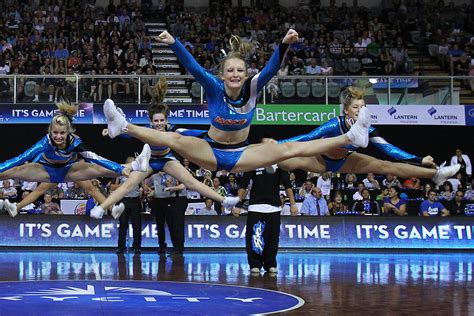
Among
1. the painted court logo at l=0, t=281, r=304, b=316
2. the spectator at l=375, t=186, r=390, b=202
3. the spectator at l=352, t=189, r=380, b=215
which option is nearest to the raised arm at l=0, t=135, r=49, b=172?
the painted court logo at l=0, t=281, r=304, b=316

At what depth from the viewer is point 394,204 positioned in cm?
1689

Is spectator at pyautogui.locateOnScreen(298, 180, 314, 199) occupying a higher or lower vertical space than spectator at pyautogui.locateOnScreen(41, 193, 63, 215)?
higher

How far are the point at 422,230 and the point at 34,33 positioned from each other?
13096mm

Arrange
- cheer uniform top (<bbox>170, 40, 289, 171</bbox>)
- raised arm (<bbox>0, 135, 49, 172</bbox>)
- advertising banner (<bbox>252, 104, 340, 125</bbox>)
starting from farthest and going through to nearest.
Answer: advertising banner (<bbox>252, 104, 340, 125</bbox>) < raised arm (<bbox>0, 135, 49, 172</bbox>) < cheer uniform top (<bbox>170, 40, 289, 171</bbox>)

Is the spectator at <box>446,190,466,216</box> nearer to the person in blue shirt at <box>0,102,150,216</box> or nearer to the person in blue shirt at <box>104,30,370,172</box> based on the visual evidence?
the person in blue shirt at <box>0,102,150,216</box>

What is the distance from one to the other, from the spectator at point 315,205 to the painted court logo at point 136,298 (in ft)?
22.7

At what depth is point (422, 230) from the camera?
1645 centimetres

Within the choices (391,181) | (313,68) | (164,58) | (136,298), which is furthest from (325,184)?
(136,298)

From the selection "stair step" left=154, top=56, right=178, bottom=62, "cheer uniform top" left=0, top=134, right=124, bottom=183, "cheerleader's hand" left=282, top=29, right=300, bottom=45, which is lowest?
"cheer uniform top" left=0, top=134, right=124, bottom=183

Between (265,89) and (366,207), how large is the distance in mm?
4179

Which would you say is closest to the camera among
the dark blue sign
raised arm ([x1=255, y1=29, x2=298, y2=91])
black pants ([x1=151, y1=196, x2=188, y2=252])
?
raised arm ([x1=255, y1=29, x2=298, y2=91])

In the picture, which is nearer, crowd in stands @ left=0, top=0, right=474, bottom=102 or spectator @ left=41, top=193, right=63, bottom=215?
spectator @ left=41, top=193, right=63, bottom=215

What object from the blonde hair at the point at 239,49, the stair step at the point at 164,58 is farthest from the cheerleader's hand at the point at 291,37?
the stair step at the point at 164,58

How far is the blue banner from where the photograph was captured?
16078 mm
